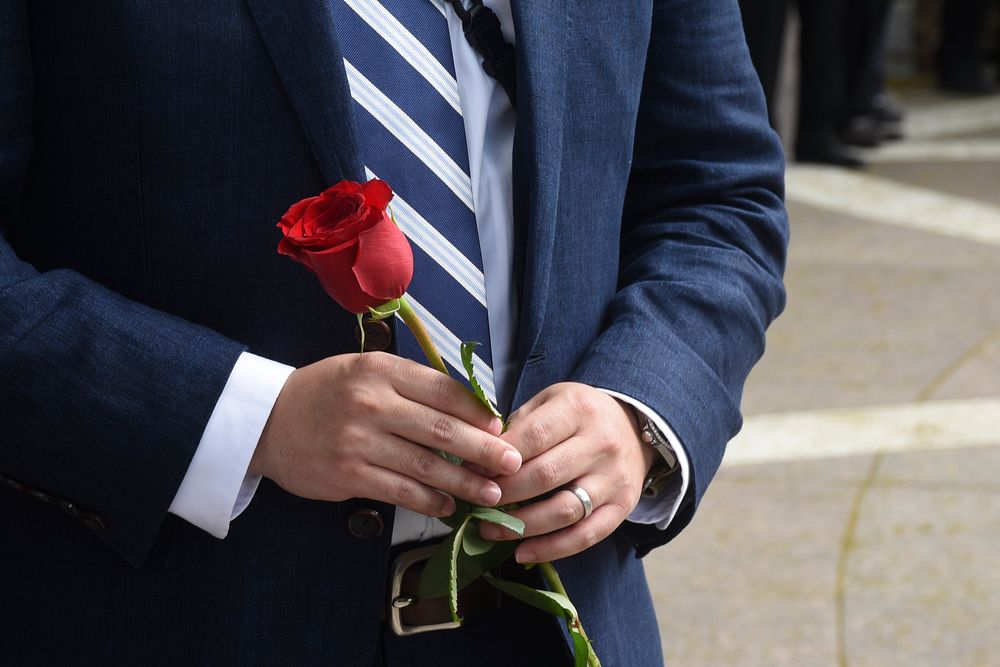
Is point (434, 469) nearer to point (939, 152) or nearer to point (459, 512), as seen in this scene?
point (459, 512)

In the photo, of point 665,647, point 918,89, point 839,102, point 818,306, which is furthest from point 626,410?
point 918,89

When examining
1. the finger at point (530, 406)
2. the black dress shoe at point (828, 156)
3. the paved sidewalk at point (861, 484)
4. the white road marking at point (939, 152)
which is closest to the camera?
the finger at point (530, 406)

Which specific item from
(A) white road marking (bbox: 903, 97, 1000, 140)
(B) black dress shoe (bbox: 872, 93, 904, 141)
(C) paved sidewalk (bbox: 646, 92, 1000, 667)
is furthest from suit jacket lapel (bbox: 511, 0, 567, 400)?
(A) white road marking (bbox: 903, 97, 1000, 140)

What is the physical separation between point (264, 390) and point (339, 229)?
0.25m

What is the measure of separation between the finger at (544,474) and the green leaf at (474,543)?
45mm

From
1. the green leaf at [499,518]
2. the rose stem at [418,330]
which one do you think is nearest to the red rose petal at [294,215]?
the rose stem at [418,330]

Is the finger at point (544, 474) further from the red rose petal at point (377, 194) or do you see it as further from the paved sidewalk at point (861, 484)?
the paved sidewalk at point (861, 484)

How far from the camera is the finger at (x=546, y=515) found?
125 cm

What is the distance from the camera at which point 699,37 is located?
1.62 metres

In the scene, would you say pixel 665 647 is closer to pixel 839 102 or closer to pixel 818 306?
pixel 818 306

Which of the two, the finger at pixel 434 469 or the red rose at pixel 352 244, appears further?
the finger at pixel 434 469

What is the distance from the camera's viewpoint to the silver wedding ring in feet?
4.18

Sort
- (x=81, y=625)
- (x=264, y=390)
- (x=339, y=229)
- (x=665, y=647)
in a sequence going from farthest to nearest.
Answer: (x=665, y=647), (x=81, y=625), (x=264, y=390), (x=339, y=229)

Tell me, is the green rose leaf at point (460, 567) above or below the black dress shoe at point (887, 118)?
above
